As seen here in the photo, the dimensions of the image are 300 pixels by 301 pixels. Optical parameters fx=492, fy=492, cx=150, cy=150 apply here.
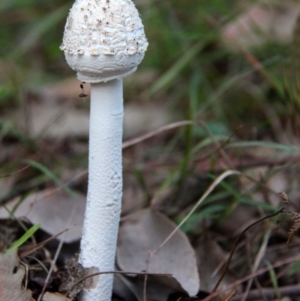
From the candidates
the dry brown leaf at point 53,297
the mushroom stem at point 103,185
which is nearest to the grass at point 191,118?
the mushroom stem at point 103,185

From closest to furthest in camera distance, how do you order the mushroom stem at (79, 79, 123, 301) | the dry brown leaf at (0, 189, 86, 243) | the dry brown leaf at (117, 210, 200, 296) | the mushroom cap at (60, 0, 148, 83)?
1. the mushroom cap at (60, 0, 148, 83)
2. the mushroom stem at (79, 79, 123, 301)
3. the dry brown leaf at (117, 210, 200, 296)
4. the dry brown leaf at (0, 189, 86, 243)

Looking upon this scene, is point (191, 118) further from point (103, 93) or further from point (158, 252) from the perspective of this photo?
point (103, 93)

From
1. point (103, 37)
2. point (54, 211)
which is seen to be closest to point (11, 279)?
point (54, 211)

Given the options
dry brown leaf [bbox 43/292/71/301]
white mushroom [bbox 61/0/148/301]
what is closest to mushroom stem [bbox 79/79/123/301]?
white mushroom [bbox 61/0/148/301]

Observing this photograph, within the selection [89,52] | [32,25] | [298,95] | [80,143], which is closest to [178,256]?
[89,52]

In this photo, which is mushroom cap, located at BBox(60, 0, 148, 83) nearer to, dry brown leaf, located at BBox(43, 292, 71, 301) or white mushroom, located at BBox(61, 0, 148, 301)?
white mushroom, located at BBox(61, 0, 148, 301)

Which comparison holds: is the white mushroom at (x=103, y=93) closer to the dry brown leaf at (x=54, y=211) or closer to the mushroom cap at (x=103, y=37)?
the mushroom cap at (x=103, y=37)

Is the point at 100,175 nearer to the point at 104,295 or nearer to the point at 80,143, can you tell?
the point at 104,295
